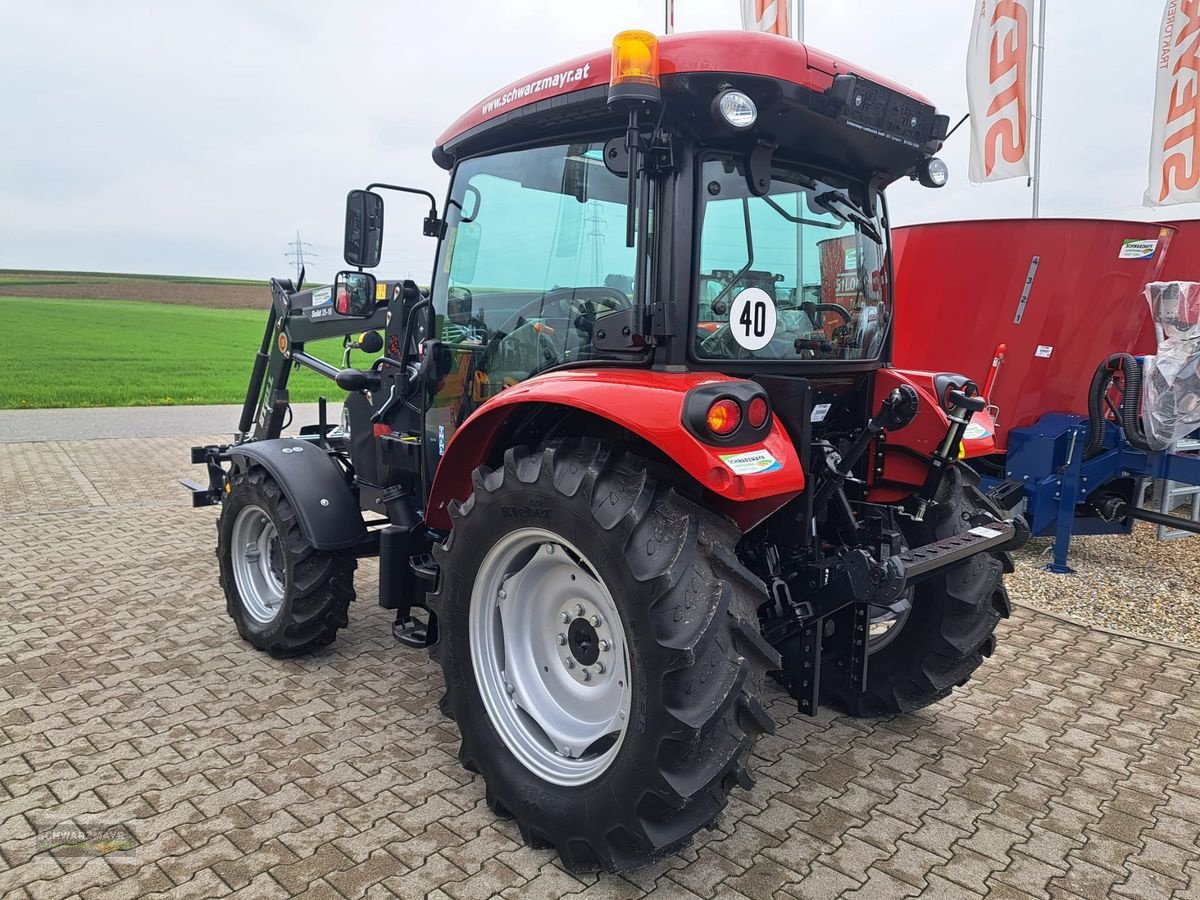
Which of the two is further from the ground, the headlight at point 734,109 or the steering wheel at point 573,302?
the headlight at point 734,109

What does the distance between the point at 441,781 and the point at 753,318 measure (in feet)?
6.61

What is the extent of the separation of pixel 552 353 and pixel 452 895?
5.91 ft

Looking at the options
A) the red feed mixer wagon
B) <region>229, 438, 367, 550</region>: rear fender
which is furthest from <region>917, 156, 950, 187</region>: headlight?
the red feed mixer wagon

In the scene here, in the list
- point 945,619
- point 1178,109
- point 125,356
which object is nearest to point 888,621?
point 945,619

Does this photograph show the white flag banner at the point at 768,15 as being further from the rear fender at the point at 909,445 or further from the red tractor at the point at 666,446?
the rear fender at the point at 909,445

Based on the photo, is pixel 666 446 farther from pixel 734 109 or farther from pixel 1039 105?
pixel 1039 105

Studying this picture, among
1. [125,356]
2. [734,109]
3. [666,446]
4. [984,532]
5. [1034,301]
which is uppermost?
[734,109]

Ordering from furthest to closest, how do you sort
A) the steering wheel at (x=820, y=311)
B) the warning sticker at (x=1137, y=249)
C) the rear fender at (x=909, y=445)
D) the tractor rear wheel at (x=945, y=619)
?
the warning sticker at (x=1137, y=249) → the tractor rear wheel at (x=945, y=619) → the rear fender at (x=909, y=445) → the steering wheel at (x=820, y=311)

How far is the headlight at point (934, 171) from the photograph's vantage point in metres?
3.15

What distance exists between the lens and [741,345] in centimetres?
274

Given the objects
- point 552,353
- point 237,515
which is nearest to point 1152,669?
point 552,353

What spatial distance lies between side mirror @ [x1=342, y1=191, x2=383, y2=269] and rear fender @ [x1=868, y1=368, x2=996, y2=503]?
217 centimetres

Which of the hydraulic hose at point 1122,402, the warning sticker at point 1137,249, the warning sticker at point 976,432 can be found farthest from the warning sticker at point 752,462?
the warning sticker at point 1137,249

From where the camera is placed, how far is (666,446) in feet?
7.60
